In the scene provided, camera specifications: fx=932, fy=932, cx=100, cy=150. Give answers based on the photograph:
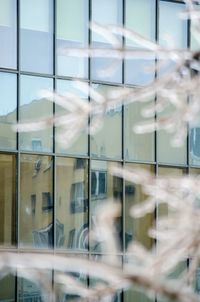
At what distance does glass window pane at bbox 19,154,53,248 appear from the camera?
16.6 metres

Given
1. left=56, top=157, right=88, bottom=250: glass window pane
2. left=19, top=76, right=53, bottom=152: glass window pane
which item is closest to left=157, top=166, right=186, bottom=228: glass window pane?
left=56, top=157, right=88, bottom=250: glass window pane

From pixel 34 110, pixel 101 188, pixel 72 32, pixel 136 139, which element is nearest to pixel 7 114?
pixel 34 110

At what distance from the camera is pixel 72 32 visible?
57.4 feet

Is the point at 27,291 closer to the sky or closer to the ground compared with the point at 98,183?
closer to the ground

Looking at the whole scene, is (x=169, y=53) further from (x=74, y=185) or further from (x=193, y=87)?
(x=74, y=185)

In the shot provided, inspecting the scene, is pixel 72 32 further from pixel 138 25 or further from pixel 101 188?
pixel 101 188

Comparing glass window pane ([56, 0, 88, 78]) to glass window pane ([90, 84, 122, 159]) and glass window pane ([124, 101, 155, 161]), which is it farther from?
glass window pane ([124, 101, 155, 161])

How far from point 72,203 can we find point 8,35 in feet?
10.7

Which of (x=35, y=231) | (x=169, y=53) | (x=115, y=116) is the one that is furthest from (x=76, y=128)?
(x=115, y=116)

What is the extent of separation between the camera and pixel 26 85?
55.1ft

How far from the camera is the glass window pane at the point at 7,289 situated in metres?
16.3

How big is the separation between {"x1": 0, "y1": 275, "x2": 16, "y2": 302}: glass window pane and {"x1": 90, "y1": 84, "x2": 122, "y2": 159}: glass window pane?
2830mm

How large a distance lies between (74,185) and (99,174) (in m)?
0.61

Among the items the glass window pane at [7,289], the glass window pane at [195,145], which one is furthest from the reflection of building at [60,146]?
the glass window pane at [195,145]
